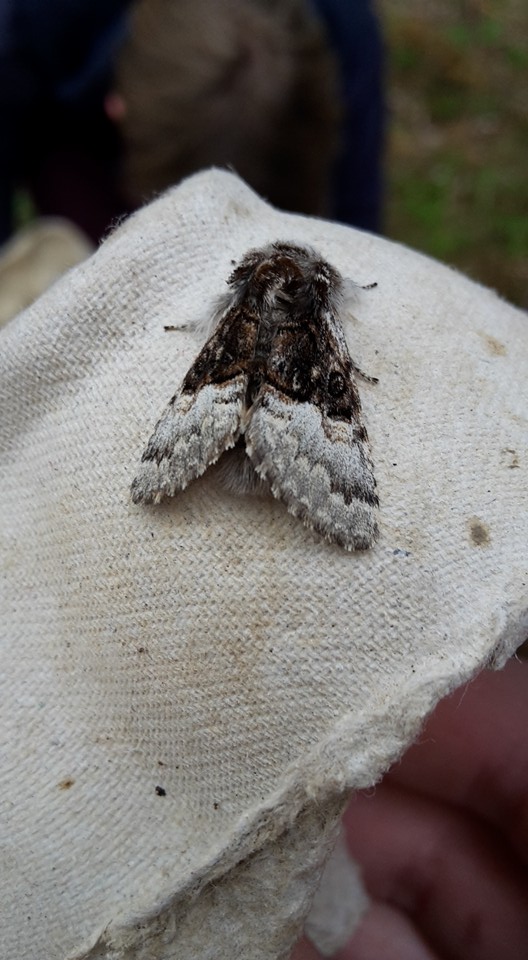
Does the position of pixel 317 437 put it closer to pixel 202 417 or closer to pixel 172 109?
pixel 202 417

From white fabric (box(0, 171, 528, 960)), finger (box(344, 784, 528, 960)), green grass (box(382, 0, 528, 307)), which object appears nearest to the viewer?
white fabric (box(0, 171, 528, 960))

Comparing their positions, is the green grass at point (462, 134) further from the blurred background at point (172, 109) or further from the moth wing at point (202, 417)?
the moth wing at point (202, 417)

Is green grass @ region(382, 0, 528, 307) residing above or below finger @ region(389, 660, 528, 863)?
above

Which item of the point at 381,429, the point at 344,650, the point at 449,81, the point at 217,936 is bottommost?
the point at 217,936

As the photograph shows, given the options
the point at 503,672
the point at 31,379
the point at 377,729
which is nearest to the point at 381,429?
the point at 377,729

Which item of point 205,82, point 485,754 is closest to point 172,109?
point 205,82

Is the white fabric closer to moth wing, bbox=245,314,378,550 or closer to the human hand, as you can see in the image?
moth wing, bbox=245,314,378,550

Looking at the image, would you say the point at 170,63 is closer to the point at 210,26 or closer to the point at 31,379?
the point at 210,26

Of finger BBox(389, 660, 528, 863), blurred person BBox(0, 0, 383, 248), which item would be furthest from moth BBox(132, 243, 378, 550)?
blurred person BBox(0, 0, 383, 248)
